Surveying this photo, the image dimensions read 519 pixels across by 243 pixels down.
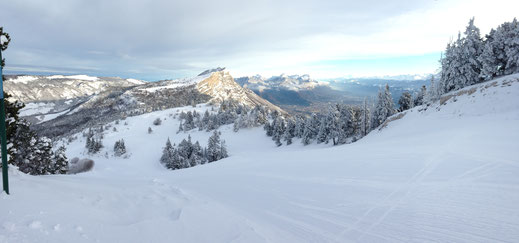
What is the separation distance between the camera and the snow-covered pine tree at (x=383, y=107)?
44094mm

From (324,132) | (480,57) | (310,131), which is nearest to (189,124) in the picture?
(310,131)

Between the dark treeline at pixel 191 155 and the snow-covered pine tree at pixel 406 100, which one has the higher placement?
the snow-covered pine tree at pixel 406 100

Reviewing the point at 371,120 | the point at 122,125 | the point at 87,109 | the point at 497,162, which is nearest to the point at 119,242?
the point at 497,162

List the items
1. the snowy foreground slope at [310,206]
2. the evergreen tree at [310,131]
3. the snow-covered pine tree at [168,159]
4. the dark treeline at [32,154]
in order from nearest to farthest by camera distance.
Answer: the snowy foreground slope at [310,206] → the dark treeline at [32,154] → the snow-covered pine tree at [168,159] → the evergreen tree at [310,131]

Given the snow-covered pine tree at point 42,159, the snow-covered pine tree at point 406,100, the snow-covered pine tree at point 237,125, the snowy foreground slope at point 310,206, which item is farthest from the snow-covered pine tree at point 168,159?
the snow-covered pine tree at point 406,100

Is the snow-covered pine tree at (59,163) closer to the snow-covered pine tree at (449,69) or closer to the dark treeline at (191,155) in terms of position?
the dark treeline at (191,155)

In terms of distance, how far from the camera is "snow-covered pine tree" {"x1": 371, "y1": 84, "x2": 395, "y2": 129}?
4409 centimetres

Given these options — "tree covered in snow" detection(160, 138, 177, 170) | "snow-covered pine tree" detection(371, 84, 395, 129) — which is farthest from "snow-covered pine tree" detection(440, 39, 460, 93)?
"tree covered in snow" detection(160, 138, 177, 170)

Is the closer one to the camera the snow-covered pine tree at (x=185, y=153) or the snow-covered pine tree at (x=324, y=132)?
the snow-covered pine tree at (x=185, y=153)

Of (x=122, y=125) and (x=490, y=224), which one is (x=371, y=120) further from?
(x=122, y=125)

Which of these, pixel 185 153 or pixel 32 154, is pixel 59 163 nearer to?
pixel 32 154

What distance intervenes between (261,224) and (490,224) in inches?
165

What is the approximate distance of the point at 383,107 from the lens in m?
44.6

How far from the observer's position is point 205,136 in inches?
2518
